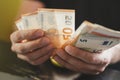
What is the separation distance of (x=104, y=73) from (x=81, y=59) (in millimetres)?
136

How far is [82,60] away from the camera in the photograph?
862 millimetres

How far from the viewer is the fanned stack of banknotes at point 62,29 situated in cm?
72

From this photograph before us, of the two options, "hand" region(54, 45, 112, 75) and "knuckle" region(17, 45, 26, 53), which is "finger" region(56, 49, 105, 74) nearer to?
"hand" region(54, 45, 112, 75)

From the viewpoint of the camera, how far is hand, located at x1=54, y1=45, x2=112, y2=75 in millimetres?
815

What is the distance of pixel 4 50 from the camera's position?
1.05m

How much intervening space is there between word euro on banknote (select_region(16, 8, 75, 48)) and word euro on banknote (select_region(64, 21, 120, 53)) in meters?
0.04

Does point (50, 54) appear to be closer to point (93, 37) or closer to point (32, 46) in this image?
point (32, 46)

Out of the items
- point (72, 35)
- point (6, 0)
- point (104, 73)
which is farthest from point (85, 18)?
point (6, 0)

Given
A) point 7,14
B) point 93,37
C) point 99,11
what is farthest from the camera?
point 7,14

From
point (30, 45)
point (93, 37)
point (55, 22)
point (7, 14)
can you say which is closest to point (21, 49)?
point (30, 45)

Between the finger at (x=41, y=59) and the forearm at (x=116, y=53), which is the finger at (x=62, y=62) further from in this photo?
the forearm at (x=116, y=53)

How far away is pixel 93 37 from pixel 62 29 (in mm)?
137

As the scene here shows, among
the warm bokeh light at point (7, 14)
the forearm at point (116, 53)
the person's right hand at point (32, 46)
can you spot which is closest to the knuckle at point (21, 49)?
the person's right hand at point (32, 46)

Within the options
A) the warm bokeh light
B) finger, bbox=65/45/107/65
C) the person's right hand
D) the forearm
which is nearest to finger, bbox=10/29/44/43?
the person's right hand
